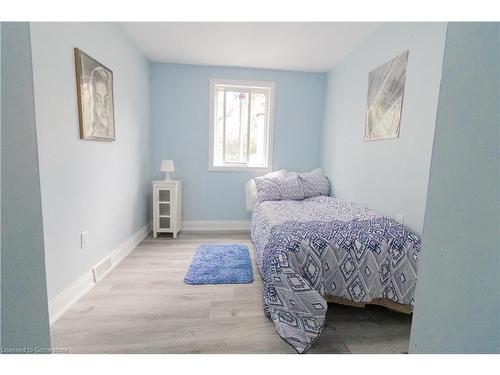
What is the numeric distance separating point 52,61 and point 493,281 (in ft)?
7.41

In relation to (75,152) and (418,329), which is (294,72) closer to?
(75,152)

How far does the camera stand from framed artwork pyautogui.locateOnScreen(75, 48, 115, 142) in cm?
182

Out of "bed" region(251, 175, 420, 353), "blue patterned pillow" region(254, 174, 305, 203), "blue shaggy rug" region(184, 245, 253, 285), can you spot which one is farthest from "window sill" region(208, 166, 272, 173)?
"bed" region(251, 175, 420, 353)

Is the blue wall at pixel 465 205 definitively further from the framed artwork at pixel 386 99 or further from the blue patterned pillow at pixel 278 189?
the blue patterned pillow at pixel 278 189

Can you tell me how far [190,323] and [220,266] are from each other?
0.83m

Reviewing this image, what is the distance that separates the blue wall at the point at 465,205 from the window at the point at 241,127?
311 centimetres

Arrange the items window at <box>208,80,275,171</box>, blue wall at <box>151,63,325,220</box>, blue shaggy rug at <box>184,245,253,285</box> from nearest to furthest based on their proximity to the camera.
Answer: blue shaggy rug at <box>184,245,253,285</box> < blue wall at <box>151,63,325,220</box> < window at <box>208,80,275,171</box>

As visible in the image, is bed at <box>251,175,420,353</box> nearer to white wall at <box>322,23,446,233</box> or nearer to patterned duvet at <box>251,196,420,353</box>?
patterned duvet at <box>251,196,420,353</box>

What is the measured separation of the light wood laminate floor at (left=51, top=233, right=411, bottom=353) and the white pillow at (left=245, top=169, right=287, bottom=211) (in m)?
1.22

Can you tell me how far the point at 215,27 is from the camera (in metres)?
2.43

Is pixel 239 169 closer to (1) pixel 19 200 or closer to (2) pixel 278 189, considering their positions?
(2) pixel 278 189

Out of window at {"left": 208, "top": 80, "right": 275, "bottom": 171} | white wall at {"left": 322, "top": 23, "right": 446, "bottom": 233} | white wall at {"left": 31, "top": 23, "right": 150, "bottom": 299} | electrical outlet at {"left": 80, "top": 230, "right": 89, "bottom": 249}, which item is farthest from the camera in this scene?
window at {"left": 208, "top": 80, "right": 275, "bottom": 171}

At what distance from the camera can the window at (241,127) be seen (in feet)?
11.9

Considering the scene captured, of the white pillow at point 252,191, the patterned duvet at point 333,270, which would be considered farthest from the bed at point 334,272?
the white pillow at point 252,191
